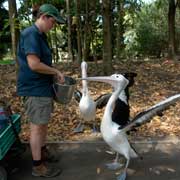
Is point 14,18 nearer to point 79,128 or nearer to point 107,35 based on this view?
point 79,128

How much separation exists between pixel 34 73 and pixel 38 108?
0.35 m

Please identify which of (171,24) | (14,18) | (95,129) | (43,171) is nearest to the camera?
(43,171)

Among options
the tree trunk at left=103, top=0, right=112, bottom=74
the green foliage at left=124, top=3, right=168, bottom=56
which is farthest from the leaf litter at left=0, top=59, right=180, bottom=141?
the green foliage at left=124, top=3, right=168, bottom=56

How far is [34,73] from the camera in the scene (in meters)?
4.04

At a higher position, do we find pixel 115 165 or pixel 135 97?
pixel 135 97

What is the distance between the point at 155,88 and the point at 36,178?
3.53 metres

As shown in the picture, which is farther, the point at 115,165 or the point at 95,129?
the point at 95,129

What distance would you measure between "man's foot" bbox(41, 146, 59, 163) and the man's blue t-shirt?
793mm

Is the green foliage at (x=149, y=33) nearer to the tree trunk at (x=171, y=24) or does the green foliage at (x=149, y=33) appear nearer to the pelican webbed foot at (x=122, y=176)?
the tree trunk at (x=171, y=24)

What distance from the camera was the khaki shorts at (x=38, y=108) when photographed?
160 inches

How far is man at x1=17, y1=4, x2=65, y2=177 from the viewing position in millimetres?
3881

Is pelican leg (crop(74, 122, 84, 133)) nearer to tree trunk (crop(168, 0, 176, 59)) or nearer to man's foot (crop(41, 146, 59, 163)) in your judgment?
man's foot (crop(41, 146, 59, 163))

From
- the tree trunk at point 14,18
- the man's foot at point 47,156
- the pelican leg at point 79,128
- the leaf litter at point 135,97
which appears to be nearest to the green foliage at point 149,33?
the leaf litter at point 135,97

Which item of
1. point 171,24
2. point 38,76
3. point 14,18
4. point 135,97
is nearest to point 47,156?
point 38,76
